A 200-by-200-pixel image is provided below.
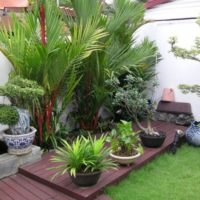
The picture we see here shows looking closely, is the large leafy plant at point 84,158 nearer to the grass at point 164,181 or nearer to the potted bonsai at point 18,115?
the grass at point 164,181

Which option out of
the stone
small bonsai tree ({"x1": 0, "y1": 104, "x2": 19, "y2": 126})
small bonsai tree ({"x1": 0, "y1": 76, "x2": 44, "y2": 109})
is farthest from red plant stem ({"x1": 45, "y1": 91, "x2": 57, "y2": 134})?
small bonsai tree ({"x1": 0, "y1": 104, "x2": 19, "y2": 126})

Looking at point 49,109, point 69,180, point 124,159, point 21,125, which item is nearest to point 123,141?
point 124,159

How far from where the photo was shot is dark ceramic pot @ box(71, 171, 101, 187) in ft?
9.96

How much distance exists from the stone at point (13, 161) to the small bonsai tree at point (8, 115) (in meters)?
0.45

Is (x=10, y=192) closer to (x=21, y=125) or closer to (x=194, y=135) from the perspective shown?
(x=21, y=125)

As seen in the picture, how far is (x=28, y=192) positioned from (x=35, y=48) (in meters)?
1.88

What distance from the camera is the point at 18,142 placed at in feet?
11.6

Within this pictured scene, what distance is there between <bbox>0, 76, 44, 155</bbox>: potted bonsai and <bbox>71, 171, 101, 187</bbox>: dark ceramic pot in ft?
2.96

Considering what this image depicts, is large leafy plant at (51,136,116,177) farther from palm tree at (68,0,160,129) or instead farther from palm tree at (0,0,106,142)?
palm tree at (68,0,160,129)

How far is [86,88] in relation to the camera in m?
4.96

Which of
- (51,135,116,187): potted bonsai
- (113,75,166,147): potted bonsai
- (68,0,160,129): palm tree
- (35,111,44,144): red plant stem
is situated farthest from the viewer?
(68,0,160,129): palm tree

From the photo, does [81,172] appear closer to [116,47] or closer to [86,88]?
[86,88]

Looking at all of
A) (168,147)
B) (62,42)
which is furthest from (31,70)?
(168,147)

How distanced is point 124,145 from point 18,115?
1474mm
